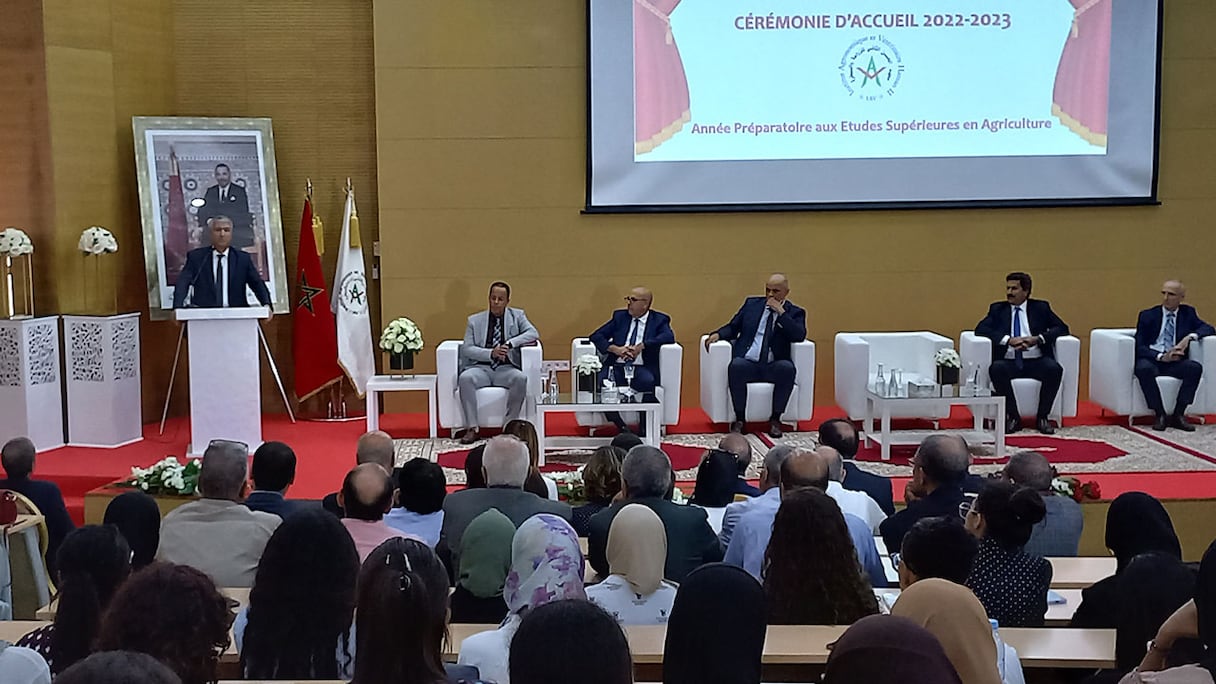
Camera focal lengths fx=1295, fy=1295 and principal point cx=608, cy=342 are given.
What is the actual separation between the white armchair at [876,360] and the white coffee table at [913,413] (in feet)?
0.41

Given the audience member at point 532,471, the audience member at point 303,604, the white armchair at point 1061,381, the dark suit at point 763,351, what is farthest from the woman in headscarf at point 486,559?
the white armchair at point 1061,381

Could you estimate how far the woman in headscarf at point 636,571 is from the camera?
11.3 ft

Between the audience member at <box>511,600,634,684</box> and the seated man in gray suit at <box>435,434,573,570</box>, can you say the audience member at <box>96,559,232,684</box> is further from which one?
the seated man in gray suit at <box>435,434,573,570</box>

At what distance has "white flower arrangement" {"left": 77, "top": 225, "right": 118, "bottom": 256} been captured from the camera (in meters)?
8.58

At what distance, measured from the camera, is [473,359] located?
883cm

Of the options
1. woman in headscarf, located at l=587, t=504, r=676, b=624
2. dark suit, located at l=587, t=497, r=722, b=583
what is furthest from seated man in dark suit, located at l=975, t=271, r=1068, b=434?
woman in headscarf, located at l=587, t=504, r=676, b=624


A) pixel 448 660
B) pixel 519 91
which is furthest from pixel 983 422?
pixel 448 660

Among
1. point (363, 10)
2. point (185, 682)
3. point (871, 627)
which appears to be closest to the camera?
point (871, 627)

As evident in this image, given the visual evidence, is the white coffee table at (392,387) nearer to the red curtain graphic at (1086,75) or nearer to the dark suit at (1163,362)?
the dark suit at (1163,362)

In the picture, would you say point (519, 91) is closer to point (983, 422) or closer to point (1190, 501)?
point (983, 422)

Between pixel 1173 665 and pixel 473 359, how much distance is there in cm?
642

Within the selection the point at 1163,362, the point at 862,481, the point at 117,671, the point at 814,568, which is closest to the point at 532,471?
the point at 862,481

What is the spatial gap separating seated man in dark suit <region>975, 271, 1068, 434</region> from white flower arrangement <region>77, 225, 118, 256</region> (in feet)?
19.7

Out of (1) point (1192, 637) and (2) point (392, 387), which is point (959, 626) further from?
(2) point (392, 387)
